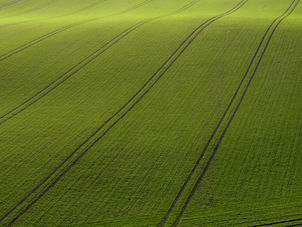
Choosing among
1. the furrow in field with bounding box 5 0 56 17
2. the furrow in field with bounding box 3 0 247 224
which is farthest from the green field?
the furrow in field with bounding box 5 0 56 17

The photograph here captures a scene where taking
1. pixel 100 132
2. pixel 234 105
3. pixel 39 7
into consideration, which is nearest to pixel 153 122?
pixel 100 132

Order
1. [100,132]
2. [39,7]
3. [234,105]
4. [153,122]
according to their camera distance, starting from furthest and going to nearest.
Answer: [39,7]
[234,105]
[153,122]
[100,132]

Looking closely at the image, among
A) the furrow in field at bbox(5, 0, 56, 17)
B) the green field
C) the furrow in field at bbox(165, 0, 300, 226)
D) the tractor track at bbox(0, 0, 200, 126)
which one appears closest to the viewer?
the green field

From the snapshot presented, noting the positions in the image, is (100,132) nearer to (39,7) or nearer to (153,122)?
(153,122)

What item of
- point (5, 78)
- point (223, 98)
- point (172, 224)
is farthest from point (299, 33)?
point (172, 224)

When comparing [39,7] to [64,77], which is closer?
[64,77]

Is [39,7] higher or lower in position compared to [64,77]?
higher

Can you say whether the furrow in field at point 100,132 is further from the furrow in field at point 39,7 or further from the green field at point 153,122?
the furrow in field at point 39,7

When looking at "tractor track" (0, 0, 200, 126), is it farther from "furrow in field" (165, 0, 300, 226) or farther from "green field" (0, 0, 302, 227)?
"furrow in field" (165, 0, 300, 226)
